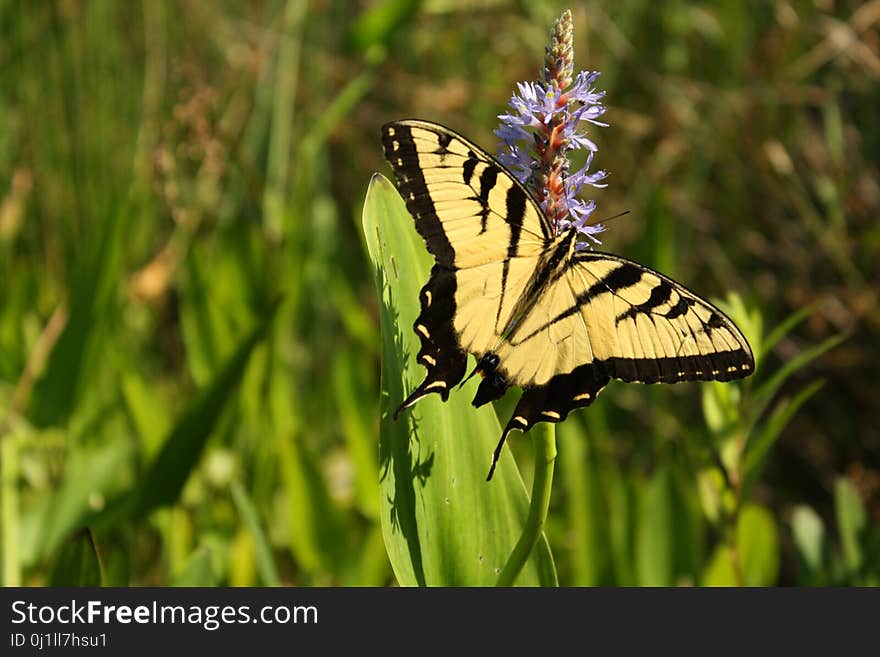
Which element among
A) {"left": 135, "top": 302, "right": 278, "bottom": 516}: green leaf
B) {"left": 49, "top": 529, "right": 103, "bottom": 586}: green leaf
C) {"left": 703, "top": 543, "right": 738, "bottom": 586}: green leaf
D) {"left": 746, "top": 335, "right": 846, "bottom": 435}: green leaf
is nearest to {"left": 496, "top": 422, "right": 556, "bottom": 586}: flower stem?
{"left": 746, "top": 335, "right": 846, "bottom": 435}: green leaf

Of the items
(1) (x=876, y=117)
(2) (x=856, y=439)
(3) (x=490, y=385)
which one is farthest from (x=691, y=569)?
(1) (x=876, y=117)

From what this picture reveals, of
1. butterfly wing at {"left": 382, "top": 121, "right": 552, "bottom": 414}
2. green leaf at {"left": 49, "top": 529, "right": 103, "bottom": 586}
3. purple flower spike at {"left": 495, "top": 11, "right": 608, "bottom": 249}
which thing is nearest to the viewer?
purple flower spike at {"left": 495, "top": 11, "right": 608, "bottom": 249}


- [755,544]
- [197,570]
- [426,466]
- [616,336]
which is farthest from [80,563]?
[755,544]

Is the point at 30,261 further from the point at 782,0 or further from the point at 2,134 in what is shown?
the point at 782,0

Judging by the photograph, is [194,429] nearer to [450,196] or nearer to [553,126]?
[450,196]

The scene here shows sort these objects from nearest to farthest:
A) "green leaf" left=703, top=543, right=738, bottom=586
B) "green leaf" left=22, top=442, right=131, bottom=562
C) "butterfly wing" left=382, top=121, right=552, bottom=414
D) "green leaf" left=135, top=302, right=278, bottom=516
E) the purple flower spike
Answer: the purple flower spike → "butterfly wing" left=382, top=121, right=552, bottom=414 → "green leaf" left=135, top=302, right=278, bottom=516 → "green leaf" left=703, top=543, right=738, bottom=586 → "green leaf" left=22, top=442, right=131, bottom=562

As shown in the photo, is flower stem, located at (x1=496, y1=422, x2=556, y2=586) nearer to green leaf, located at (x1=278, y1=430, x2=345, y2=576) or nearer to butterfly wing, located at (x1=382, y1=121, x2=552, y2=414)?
butterfly wing, located at (x1=382, y1=121, x2=552, y2=414)

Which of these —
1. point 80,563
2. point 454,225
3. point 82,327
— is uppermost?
point 82,327
